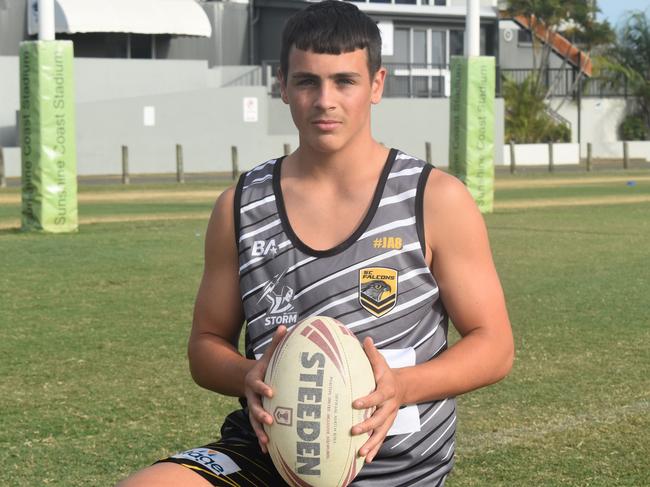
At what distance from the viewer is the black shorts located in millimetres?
3740

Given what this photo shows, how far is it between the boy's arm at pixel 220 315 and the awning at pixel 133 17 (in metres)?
40.2

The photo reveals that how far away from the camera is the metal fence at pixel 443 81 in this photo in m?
52.5

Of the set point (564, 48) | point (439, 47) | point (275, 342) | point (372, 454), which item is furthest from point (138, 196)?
point (564, 48)

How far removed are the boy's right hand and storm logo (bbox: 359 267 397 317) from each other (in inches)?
11.1

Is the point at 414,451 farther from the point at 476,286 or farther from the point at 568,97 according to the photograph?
the point at 568,97

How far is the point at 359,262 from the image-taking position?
3863 mm

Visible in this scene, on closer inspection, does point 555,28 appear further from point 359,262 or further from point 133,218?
point 359,262

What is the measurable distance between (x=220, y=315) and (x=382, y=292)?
1.88 feet

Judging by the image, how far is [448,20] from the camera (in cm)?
5628

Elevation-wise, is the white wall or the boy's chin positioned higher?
the boy's chin

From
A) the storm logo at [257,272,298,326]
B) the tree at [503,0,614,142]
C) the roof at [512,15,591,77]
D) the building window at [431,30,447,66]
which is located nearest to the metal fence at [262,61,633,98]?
the tree at [503,0,614,142]

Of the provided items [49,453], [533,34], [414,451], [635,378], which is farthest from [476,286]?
[533,34]

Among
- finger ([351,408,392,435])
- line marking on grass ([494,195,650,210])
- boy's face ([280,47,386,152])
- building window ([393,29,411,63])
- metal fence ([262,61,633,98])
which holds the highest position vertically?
building window ([393,29,411,63])

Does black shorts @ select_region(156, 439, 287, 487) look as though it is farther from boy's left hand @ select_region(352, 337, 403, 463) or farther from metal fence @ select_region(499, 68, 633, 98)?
metal fence @ select_region(499, 68, 633, 98)
